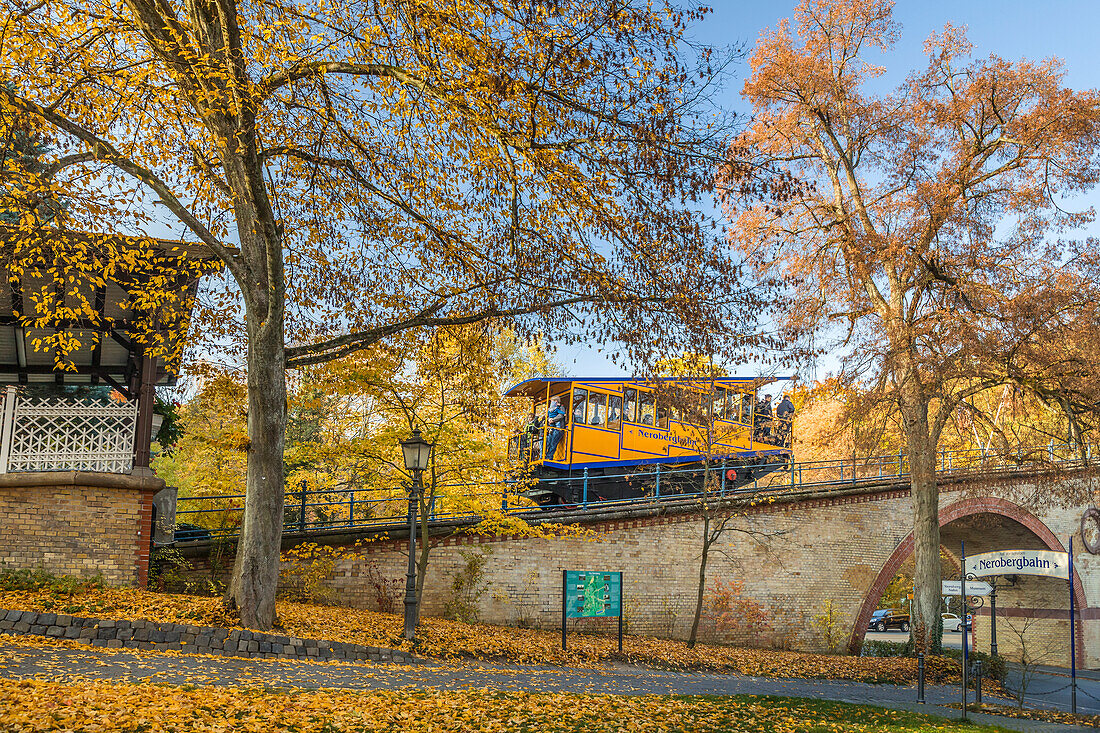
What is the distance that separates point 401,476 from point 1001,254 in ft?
44.0

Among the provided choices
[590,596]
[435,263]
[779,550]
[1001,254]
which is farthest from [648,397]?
[435,263]

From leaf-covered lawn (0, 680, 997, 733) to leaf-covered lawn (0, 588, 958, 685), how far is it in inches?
123

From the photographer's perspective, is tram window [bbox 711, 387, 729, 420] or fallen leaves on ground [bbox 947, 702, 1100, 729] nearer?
fallen leaves on ground [bbox 947, 702, 1100, 729]

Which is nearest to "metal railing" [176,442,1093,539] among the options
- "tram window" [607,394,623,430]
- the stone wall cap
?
"tram window" [607,394,623,430]

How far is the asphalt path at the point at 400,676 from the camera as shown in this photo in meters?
7.90

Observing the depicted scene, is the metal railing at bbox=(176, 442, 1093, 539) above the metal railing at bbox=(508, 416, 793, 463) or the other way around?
the other way around

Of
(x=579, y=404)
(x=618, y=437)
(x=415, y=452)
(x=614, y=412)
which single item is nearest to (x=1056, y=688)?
(x=618, y=437)

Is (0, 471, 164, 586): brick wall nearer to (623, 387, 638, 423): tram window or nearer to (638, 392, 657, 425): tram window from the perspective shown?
(623, 387, 638, 423): tram window

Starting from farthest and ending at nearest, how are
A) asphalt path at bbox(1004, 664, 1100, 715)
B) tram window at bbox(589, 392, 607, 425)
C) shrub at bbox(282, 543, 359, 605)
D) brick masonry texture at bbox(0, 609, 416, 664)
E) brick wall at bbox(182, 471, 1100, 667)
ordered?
1. tram window at bbox(589, 392, 607, 425)
2. asphalt path at bbox(1004, 664, 1100, 715)
3. brick wall at bbox(182, 471, 1100, 667)
4. shrub at bbox(282, 543, 359, 605)
5. brick masonry texture at bbox(0, 609, 416, 664)

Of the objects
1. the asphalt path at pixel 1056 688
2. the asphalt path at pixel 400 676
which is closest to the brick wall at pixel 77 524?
the asphalt path at pixel 400 676

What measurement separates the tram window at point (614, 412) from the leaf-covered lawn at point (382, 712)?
10238 millimetres

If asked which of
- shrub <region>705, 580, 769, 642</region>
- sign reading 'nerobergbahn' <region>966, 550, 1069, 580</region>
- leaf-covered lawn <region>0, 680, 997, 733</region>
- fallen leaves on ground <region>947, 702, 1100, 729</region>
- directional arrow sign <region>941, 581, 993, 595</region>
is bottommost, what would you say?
fallen leaves on ground <region>947, 702, 1100, 729</region>

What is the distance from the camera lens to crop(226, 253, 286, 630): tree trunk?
10.5 metres

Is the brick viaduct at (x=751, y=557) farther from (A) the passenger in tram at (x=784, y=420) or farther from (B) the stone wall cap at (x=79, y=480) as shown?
(B) the stone wall cap at (x=79, y=480)
